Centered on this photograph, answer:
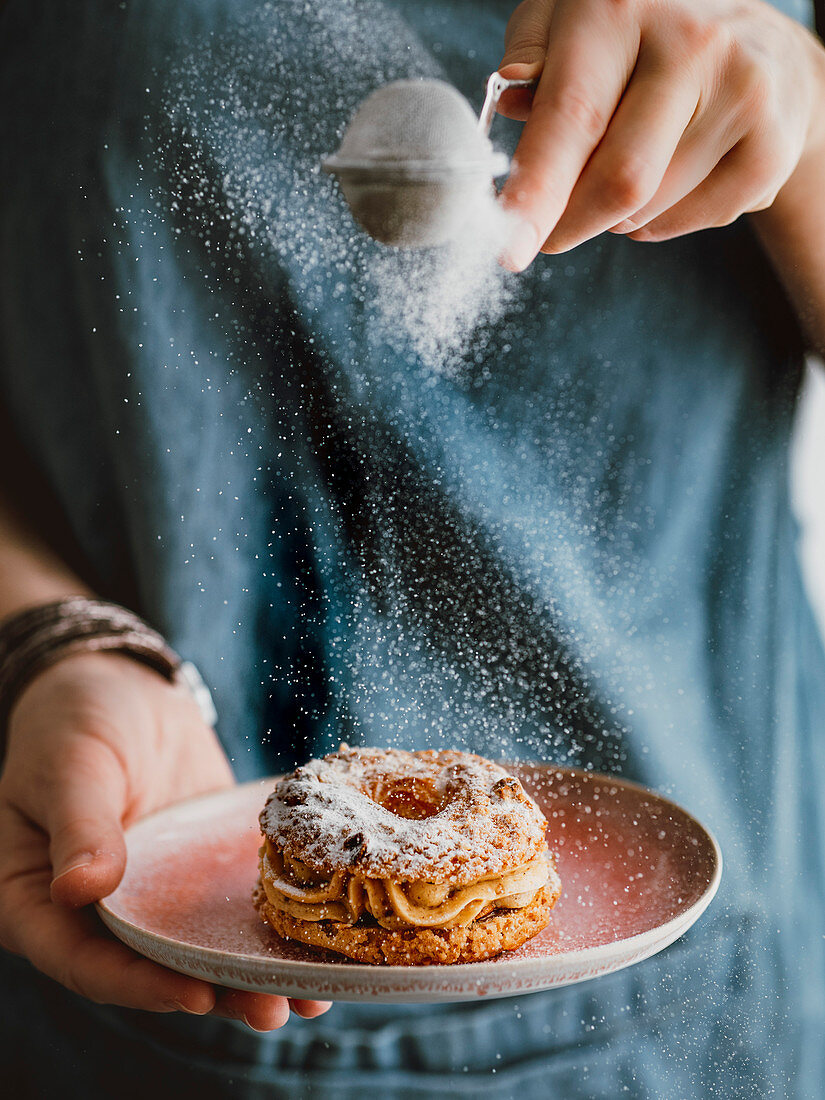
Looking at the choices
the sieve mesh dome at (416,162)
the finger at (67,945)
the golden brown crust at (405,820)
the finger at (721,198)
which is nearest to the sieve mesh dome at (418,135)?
the sieve mesh dome at (416,162)

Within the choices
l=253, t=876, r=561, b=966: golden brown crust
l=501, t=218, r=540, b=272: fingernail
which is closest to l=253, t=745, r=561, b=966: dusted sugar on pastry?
l=253, t=876, r=561, b=966: golden brown crust

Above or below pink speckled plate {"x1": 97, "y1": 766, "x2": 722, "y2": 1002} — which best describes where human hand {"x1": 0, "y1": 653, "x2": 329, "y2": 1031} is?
below

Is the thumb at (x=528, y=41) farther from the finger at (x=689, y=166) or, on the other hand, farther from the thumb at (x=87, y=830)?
the thumb at (x=87, y=830)

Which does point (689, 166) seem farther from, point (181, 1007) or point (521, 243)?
point (181, 1007)

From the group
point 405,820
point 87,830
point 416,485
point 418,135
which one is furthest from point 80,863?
point 418,135

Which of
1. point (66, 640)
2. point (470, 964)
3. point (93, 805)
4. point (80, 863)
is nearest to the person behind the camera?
point (470, 964)

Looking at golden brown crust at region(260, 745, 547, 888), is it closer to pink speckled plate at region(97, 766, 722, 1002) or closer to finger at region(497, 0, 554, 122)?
pink speckled plate at region(97, 766, 722, 1002)
